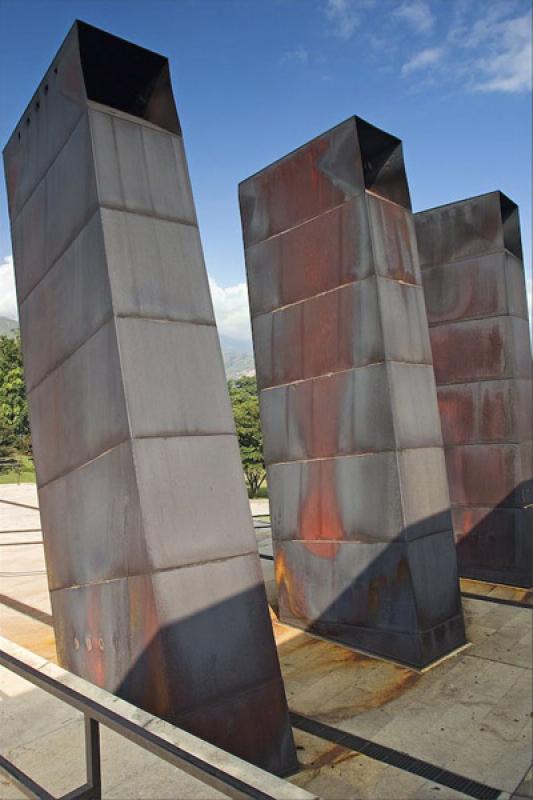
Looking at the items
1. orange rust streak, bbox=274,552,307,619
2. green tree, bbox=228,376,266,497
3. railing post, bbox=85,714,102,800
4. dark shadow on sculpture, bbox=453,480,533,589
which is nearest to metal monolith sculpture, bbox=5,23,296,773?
railing post, bbox=85,714,102,800

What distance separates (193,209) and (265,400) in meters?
4.78

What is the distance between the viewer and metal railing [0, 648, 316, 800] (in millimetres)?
2398

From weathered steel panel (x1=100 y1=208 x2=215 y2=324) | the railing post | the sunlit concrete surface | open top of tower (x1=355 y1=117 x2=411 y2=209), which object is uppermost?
open top of tower (x1=355 y1=117 x2=411 y2=209)

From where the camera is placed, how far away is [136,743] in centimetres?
275

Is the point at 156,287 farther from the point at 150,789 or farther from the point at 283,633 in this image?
the point at 283,633

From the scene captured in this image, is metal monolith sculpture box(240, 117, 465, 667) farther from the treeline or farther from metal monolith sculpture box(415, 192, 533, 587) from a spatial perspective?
the treeline

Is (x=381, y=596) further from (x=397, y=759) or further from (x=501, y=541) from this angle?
(x=501, y=541)

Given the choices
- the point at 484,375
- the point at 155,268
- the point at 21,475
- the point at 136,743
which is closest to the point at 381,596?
the point at 155,268

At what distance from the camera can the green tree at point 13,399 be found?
38406 millimetres

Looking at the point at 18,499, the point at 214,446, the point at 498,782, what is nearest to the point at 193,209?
the point at 214,446

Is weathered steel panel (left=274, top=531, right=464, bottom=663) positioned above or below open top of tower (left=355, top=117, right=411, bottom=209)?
below

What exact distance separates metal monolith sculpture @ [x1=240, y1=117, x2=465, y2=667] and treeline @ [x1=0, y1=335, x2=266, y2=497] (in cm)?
2248

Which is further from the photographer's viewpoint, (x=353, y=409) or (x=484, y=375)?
(x=484, y=375)

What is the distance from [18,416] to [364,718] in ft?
117
